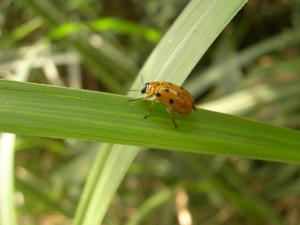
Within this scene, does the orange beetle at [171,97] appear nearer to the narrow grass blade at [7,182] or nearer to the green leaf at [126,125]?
the green leaf at [126,125]

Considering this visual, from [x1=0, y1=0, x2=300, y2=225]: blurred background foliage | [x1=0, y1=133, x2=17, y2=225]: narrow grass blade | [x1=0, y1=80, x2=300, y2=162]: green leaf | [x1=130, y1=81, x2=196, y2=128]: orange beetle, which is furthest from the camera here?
[x1=0, y1=0, x2=300, y2=225]: blurred background foliage

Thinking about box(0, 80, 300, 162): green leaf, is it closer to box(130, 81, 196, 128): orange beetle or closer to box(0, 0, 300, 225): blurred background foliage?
box(130, 81, 196, 128): orange beetle

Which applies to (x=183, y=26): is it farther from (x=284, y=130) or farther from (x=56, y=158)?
(x=56, y=158)

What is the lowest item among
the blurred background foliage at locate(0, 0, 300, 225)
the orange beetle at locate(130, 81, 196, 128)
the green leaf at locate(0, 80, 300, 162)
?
the green leaf at locate(0, 80, 300, 162)

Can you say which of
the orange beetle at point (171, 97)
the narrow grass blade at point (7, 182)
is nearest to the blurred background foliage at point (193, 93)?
the narrow grass blade at point (7, 182)

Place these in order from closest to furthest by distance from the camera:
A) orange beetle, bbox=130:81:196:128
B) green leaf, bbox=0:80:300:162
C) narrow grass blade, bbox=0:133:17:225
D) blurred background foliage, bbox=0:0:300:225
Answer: green leaf, bbox=0:80:300:162, orange beetle, bbox=130:81:196:128, narrow grass blade, bbox=0:133:17:225, blurred background foliage, bbox=0:0:300:225

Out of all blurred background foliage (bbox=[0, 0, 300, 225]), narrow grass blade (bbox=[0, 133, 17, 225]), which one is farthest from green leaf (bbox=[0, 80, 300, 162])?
blurred background foliage (bbox=[0, 0, 300, 225])

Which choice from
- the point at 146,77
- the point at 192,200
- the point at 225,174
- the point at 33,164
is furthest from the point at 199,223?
the point at 146,77

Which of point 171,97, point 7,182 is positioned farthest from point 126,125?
point 7,182
